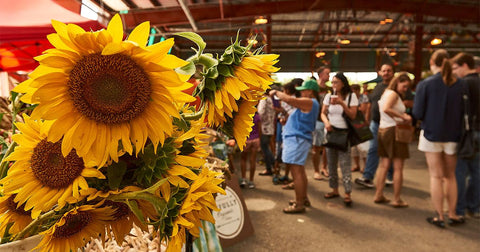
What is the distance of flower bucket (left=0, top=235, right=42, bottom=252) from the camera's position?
538 mm

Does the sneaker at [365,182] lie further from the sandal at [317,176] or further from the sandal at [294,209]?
the sandal at [294,209]

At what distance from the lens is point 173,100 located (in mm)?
504

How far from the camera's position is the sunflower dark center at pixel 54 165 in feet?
1.72

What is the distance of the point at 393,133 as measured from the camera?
13.2ft

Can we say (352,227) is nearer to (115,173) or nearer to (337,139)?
(337,139)

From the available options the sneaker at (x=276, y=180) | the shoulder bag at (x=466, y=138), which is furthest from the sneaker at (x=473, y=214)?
the sneaker at (x=276, y=180)

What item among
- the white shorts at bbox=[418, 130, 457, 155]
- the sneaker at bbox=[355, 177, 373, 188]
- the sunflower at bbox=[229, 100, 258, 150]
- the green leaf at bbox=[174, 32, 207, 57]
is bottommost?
the sneaker at bbox=[355, 177, 373, 188]

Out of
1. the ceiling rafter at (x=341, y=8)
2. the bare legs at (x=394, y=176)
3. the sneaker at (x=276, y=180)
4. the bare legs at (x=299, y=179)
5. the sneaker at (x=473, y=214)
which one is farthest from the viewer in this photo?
the ceiling rafter at (x=341, y=8)

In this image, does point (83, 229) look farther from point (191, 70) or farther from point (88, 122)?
point (191, 70)

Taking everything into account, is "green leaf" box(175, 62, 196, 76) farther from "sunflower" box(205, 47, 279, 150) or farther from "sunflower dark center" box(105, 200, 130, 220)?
"sunflower dark center" box(105, 200, 130, 220)

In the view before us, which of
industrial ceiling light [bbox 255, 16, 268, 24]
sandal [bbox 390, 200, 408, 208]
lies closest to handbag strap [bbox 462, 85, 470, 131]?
sandal [bbox 390, 200, 408, 208]

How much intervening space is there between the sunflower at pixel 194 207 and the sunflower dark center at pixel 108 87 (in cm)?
16

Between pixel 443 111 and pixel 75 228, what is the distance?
11.9ft

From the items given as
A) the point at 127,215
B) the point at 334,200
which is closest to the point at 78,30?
→ the point at 127,215
